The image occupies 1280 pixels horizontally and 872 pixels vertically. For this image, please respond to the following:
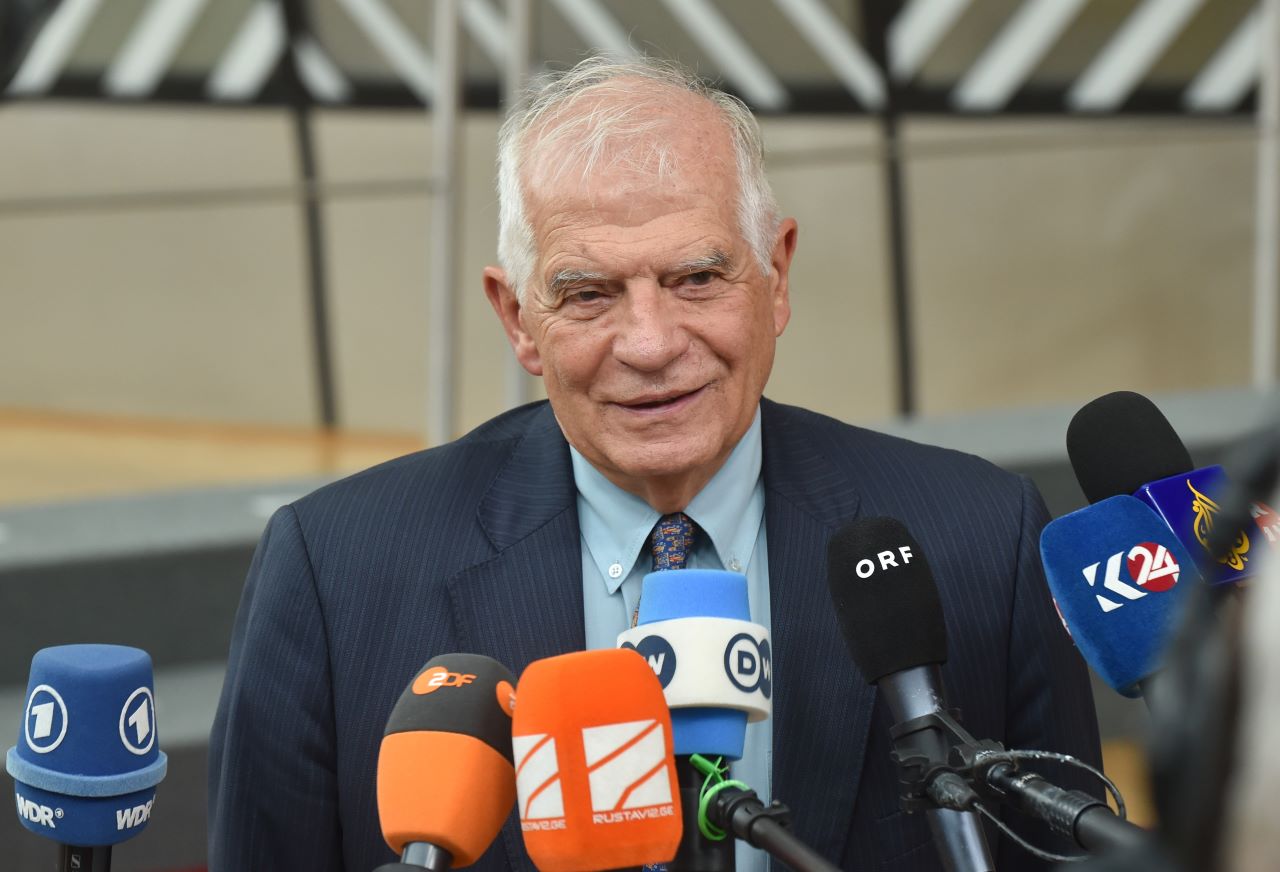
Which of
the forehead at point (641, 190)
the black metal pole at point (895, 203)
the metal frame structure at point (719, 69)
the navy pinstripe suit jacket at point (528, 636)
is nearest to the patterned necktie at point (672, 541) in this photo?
the navy pinstripe suit jacket at point (528, 636)

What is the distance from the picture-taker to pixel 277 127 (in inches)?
189

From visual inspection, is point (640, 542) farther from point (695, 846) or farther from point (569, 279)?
point (695, 846)

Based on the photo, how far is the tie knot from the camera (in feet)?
5.81

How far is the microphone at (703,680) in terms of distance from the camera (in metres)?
1.11

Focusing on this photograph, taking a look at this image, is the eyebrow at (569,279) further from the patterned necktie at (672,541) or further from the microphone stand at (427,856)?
the microphone stand at (427,856)

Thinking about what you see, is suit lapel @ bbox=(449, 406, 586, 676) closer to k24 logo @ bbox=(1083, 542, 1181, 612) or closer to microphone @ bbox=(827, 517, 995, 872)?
microphone @ bbox=(827, 517, 995, 872)

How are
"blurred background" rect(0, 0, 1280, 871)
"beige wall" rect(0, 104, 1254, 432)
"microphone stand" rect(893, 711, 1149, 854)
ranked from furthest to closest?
"beige wall" rect(0, 104, 1254, 432), "blurred background" rect(0, 0, 1280, 871), "microphone stand" rect(893, 711, 1149, 854)

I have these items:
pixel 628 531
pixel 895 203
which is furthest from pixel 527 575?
pixel 895 203

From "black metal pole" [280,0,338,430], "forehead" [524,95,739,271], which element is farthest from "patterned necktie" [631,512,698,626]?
"black metal pole" [280,0,338,430]

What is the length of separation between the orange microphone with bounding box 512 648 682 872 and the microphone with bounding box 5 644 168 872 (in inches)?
17.2

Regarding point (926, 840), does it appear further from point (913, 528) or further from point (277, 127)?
point (277, 127)

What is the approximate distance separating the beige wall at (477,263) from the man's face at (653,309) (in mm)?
3165

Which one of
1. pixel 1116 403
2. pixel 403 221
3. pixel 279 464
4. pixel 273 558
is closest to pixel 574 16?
pixel 403 221

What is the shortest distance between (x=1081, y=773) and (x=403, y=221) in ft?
12.0
